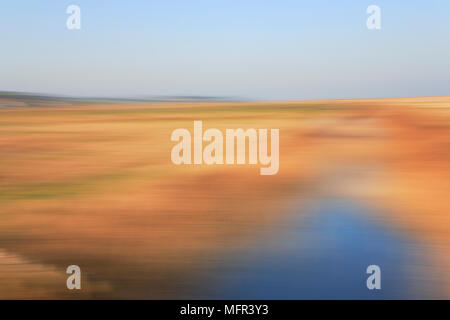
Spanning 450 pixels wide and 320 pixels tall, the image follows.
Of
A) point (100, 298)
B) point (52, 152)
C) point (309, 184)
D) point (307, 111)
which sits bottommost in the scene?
point (100, 298)

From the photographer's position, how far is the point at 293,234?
2.26m

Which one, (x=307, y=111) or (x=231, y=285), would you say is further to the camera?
(x=307, y=111)

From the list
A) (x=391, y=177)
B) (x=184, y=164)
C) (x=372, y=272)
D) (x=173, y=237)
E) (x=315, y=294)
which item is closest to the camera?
(x=315, y=294)

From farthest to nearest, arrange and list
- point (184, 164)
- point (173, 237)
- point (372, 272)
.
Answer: point (184, 164)
point (173, 237)
point (372, 272)

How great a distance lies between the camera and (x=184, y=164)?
256cm

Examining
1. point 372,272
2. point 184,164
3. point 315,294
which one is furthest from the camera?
point 184,164

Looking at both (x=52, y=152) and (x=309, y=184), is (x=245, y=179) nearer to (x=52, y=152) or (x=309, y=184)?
(x=309, y=184)

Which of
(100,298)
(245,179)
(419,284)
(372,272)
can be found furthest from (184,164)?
(419,284)

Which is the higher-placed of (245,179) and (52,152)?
(52,152)

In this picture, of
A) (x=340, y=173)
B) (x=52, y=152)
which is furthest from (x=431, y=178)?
(x=52, y=152)

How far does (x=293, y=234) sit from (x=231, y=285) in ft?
1.73

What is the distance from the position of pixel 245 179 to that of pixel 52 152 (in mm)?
1148

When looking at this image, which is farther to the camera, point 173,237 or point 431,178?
point 431,178

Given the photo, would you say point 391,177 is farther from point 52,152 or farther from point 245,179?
point 52,152
